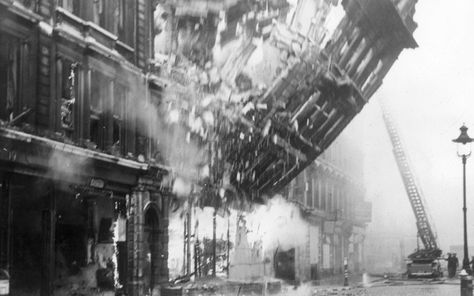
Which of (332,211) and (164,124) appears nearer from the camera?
(164,124)

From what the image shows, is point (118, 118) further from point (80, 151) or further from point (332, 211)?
point (332, 211)

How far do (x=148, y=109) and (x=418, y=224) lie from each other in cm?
2499

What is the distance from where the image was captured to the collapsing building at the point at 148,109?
15414 mm

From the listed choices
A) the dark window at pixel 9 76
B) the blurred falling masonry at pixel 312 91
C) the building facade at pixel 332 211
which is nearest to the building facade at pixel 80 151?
the dark window at pixel 9 76

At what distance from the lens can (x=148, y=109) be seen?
68.0 ft

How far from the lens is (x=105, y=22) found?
1891cm

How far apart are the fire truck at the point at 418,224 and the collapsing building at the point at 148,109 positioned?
1685cm

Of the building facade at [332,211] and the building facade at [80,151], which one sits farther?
the building facade at [332,211]

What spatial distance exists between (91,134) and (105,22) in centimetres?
303

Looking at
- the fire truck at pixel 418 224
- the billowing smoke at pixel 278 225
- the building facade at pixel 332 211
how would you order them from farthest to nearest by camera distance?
1. the fire truck at pixel 418 224
2. the building facade at pixel 332 211
3. the billowing smoke at pixel 278 225

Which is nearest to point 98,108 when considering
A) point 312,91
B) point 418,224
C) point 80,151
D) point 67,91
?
point 67,91

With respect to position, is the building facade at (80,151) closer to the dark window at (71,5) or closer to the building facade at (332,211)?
the dark window at (71,5)

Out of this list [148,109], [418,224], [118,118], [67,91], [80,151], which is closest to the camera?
[80,151]

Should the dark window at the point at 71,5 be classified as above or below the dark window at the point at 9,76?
above
